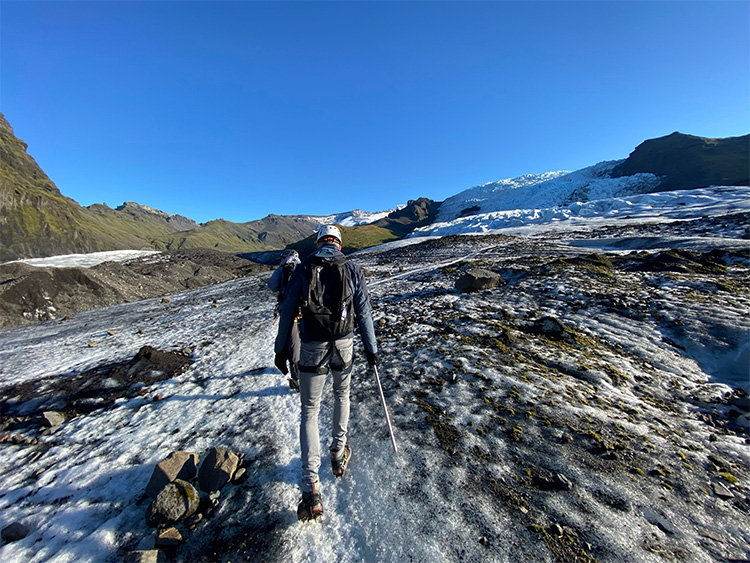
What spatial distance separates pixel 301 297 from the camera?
15.1 feet

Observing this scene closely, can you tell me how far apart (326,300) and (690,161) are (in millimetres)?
173973

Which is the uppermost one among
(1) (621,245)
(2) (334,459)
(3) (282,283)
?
(3) (282,283)

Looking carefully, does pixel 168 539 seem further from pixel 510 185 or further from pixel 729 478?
pixel 510 185

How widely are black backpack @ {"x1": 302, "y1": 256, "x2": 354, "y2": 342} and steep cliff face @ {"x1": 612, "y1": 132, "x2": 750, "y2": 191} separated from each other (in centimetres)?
13907

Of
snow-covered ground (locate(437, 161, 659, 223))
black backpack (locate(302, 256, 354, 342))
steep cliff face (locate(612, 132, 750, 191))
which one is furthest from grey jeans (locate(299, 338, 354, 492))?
steep cliff face (locate(612, 132, 750, 191))

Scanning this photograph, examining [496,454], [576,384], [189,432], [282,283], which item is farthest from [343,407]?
[576,384]

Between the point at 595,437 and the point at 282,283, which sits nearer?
the point at 595,437

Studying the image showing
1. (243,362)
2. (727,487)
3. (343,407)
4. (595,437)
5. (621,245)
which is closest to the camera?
(727,487)

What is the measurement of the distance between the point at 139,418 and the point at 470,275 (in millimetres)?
13809

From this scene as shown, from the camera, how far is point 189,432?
6.51 m

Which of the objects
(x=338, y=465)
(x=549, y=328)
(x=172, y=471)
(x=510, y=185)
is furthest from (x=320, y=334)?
(x=510, y=185)

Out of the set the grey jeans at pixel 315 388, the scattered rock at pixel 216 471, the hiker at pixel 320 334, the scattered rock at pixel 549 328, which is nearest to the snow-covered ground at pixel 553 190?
the scattered rock at pixel 549 328

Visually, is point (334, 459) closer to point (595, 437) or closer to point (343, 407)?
point (343, 407)

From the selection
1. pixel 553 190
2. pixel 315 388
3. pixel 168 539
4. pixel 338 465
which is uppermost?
pixel 553 190
